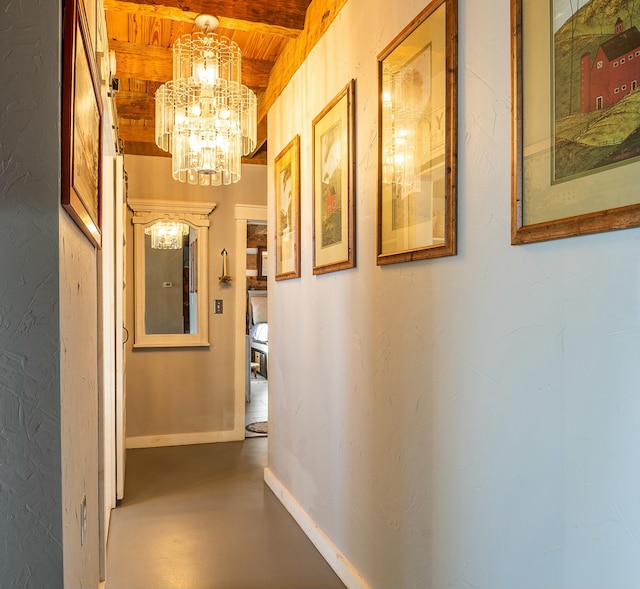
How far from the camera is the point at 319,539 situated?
8.52 ft

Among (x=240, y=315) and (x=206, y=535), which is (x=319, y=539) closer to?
(x=206, y=535)

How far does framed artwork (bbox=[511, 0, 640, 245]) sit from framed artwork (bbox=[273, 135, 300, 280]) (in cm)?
181

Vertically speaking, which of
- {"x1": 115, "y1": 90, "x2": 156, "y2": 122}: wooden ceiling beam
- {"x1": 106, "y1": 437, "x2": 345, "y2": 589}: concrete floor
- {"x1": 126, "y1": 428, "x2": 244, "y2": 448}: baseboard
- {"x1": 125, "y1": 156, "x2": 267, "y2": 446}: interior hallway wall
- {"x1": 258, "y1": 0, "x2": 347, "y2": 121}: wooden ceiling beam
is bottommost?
{"x1": 106, "y1": 437, "x2": 345, "y2": 589}: concrete floor

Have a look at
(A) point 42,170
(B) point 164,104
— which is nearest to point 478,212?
(A) point 42,170

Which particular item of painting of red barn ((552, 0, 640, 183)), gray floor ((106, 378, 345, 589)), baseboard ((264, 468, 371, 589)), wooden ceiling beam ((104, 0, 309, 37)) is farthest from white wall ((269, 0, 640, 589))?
wooden ceiling beam ((104, 0, 309, 37))

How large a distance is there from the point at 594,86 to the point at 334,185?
148 cm

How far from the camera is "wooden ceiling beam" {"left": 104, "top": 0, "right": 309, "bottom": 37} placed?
2.59m

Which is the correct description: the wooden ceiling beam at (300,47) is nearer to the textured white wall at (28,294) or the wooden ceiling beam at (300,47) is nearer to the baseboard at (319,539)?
the textured white wall at (28,294)

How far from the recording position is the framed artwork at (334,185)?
2258 mm

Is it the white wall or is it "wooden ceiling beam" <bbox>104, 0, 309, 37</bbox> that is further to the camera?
"wooden ceiling beam" <bbox>104, 0, 309, 37</bbox>

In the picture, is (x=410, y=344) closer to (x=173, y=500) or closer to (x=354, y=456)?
(x=354, y=456)

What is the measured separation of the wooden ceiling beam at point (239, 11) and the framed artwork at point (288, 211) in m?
0.57

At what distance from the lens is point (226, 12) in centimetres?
268

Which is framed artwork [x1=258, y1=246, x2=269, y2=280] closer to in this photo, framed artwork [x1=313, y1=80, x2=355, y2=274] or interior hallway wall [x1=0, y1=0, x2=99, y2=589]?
framed artwork [x1=313, y1=80, x2=355, y2=274]
